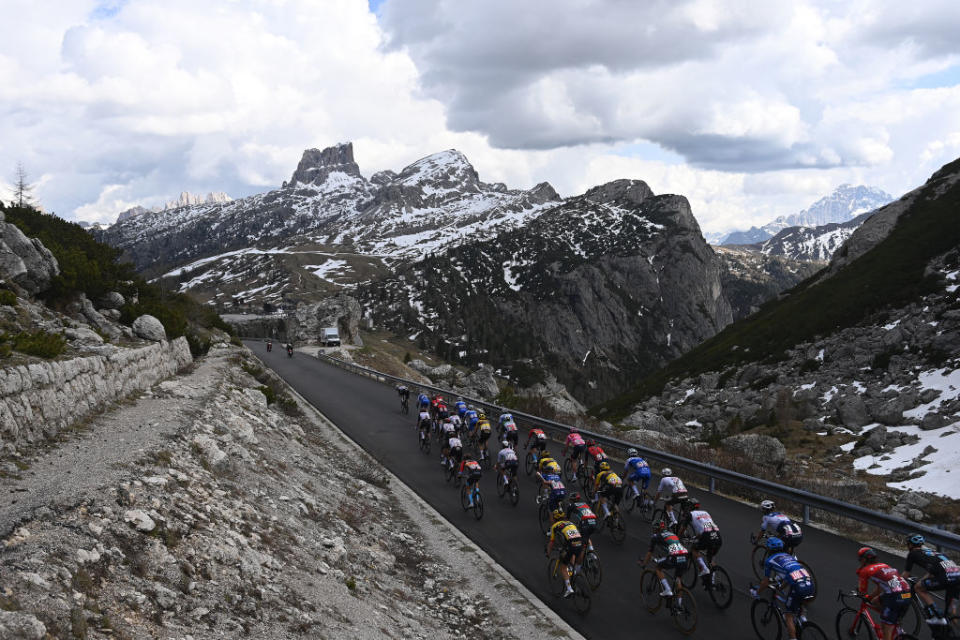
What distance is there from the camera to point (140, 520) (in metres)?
7.63

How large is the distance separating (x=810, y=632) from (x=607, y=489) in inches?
219

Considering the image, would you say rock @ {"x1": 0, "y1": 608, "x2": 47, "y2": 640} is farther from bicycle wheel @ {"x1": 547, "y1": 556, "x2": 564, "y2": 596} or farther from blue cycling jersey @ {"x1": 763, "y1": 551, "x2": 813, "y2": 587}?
blue cycling jersey @ {"x1": 763, "y1": 551, "x2": 813, "y2": 587}

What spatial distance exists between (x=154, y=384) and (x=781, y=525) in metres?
18.1

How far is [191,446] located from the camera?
38.3 feet

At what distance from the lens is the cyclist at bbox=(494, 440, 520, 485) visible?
50.8ft

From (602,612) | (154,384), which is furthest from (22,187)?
(602,612)

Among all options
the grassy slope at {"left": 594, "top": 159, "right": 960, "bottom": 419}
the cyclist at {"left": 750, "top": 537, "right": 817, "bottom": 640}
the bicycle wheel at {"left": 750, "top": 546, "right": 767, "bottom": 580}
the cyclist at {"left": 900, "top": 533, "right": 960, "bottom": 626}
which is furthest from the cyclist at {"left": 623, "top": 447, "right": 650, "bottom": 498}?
the grassy slope at {"left": 594, "top": 159, "right": 960, "bottom": 419}

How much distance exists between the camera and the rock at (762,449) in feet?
69.8

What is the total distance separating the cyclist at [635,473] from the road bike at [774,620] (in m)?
4.30

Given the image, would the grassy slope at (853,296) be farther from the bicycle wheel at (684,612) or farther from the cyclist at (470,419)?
the bicycle wheel at (684,612)

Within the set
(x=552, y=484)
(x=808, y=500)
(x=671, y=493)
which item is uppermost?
(x=671, y=493)

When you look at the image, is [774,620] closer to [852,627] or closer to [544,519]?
[852,627]

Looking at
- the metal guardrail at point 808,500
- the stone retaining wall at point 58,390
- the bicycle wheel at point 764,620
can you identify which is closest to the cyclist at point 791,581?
the bicycle wheel at point 764,620

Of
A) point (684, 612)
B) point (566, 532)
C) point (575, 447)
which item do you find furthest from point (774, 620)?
point (575, 447)
